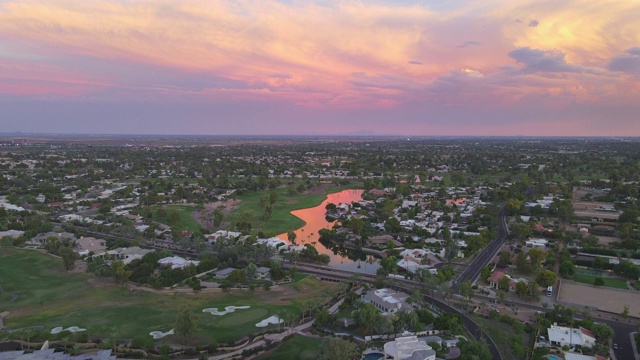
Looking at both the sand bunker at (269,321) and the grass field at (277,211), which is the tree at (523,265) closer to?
the sand bunker at (269,321)

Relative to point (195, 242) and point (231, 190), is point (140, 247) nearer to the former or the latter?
point (195, 242)

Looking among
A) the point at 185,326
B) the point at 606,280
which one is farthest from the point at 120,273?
the point at 606,280

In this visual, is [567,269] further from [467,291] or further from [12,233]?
[12,233]

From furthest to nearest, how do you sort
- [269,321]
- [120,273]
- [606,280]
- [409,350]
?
[606,280] → [120,273] → [269,321] → [409,350]

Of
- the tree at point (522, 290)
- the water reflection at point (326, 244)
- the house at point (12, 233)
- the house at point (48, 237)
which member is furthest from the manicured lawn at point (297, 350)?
the house at point (12, 233)

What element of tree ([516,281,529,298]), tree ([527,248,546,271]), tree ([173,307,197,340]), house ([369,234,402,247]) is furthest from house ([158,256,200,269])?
tree ([527,248,546,271])

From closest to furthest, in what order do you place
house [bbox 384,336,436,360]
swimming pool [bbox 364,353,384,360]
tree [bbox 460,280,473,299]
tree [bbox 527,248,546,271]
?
house [bbox 384,336,436,360] → swimming pool [bbox 364,353,384,360] → tree [bbox 460,280,473,299] → tree [bbox 527,248,546,271]

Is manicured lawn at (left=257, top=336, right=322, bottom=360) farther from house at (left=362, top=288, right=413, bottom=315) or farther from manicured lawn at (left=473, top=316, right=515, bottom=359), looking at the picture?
manicured lawn at (left=473, top=316, right=515, bottom=359)
